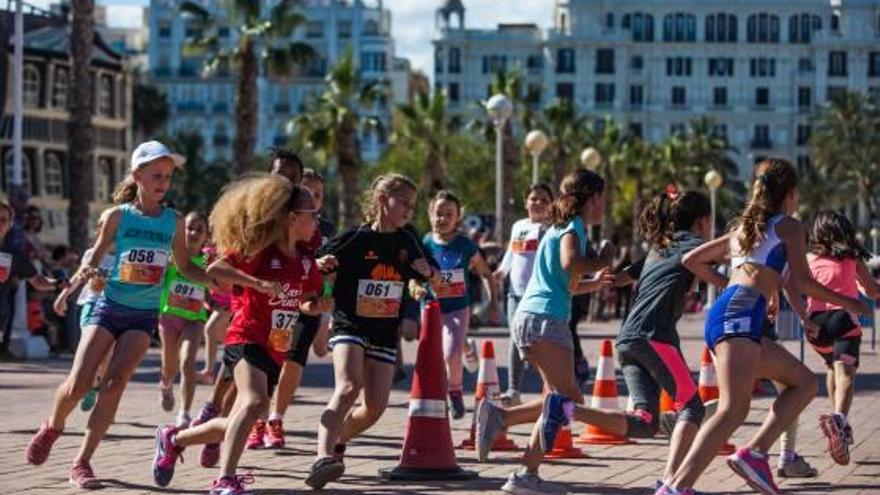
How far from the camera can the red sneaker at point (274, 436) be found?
12891 millimetres

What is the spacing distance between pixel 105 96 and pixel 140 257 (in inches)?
2767

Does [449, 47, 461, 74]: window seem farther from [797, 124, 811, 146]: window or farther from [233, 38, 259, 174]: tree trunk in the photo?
[233, 38, 259, 174]: tree trunk

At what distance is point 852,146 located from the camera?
118938 mm

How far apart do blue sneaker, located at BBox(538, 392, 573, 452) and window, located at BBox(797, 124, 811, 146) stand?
129862 mm

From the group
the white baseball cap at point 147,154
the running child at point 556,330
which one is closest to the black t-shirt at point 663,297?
the running child at point 556,330

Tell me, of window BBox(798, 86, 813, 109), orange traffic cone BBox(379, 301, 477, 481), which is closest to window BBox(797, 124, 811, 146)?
window BBox(798, 86, 813, 109)

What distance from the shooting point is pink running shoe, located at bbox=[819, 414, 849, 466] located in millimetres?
11250

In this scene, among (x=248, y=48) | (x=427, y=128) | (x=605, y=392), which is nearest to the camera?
(x=605, y=392)

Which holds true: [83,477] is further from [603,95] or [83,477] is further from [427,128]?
[603,95]

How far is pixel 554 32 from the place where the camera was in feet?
456

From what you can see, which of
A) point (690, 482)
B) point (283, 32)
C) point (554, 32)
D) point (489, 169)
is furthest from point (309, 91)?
point (690, 482)

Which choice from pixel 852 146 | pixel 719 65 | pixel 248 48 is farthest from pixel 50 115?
pixel 719 65

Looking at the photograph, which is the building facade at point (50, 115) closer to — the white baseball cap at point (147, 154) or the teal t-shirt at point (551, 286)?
the white baseball cap at point (147, 154)

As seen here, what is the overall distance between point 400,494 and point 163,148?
2.23m
